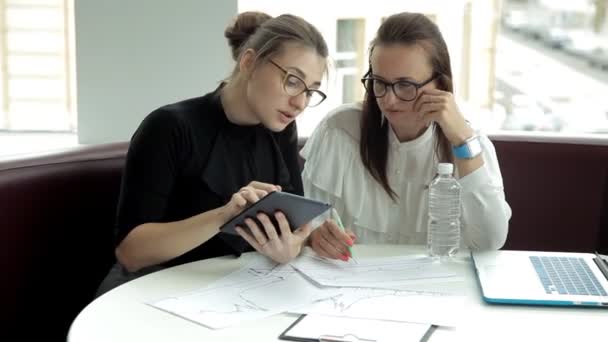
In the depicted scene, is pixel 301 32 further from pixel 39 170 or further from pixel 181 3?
pixel 181 3

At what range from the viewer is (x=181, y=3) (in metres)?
3.25

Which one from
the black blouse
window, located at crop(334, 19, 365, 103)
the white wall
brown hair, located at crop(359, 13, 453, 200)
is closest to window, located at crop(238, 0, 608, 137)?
window, located at crop(334, 19, 365, 103)

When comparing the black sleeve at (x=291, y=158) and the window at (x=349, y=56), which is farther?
the window at (x=349, y=56)

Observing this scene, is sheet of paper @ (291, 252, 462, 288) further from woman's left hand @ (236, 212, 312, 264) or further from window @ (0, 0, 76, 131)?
window @ (0, 0, 76, 131)

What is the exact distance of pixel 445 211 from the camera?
7.00 feet

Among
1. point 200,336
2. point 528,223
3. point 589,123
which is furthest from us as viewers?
point 589,123

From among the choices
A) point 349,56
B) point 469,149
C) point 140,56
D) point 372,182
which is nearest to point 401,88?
point 469,149

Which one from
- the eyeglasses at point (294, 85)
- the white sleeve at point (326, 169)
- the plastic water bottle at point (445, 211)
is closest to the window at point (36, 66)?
the white sleeve at point (326, 169)

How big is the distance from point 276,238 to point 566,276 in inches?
26.3

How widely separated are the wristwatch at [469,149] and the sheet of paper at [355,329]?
0.74 meters

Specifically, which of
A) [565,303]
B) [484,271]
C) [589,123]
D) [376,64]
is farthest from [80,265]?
[589,123]

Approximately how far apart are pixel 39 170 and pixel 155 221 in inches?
20.1

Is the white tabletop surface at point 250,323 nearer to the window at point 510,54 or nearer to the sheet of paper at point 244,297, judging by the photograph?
the sheet of paper at point 244,297

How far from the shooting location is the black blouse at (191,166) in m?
1.92
